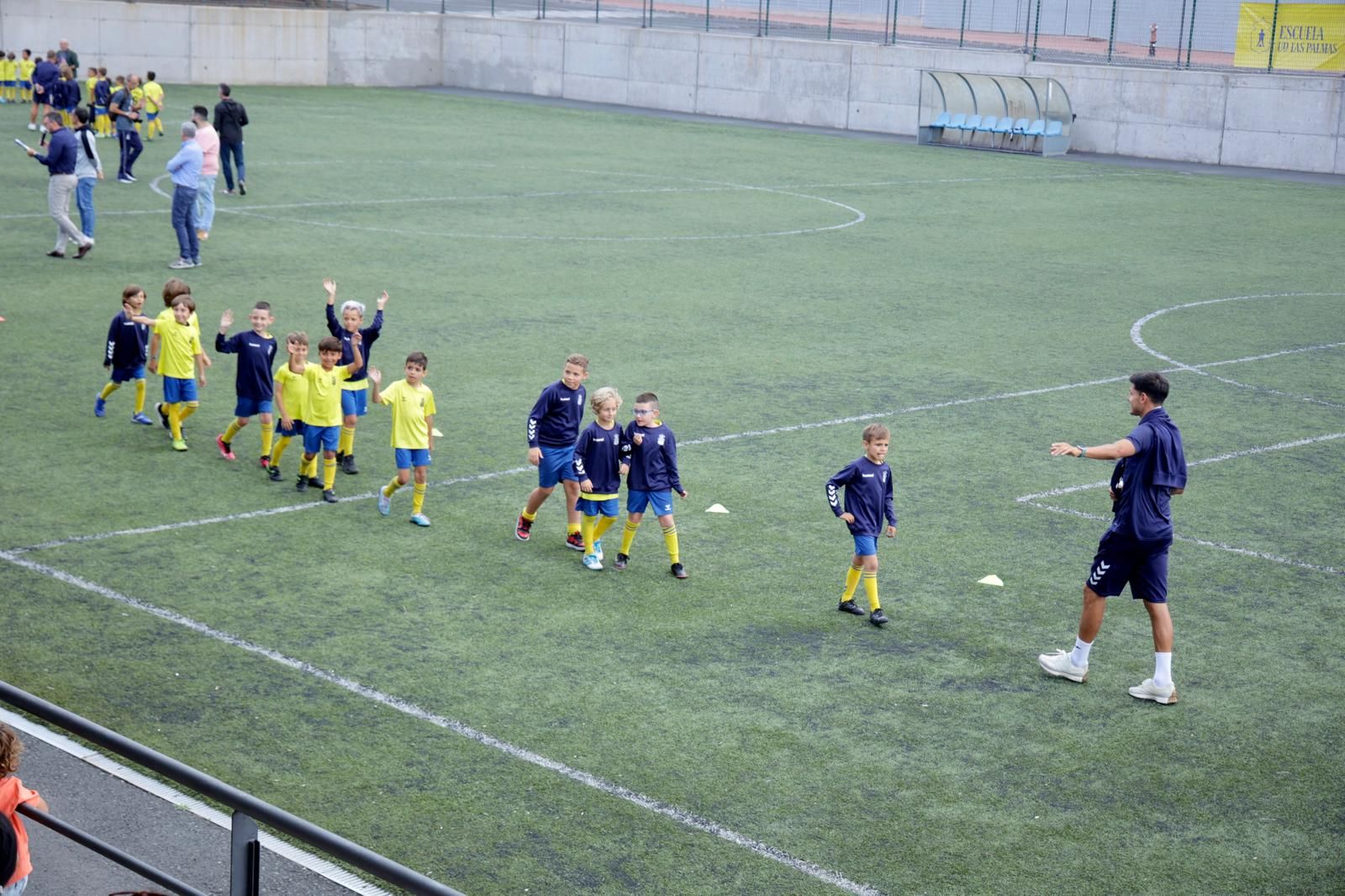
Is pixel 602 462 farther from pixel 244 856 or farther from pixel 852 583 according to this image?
pixel 244 856

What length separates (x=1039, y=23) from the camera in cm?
5203

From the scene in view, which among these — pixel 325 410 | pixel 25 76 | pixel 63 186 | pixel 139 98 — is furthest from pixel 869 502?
pixel 25 76

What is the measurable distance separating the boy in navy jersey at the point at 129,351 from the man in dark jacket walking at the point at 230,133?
1575cm

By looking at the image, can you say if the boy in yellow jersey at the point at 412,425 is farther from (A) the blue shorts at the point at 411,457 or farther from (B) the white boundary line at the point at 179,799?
(B) the white boundary line at the point at 179,799

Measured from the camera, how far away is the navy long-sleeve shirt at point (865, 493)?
1107 centimetres

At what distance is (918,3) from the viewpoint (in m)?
58.0

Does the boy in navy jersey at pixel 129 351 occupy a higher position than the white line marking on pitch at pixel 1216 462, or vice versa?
the boy in navy jersey at pixel 129 351

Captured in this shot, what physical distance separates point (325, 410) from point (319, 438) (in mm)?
279

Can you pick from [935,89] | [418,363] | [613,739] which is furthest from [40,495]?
[935,89]

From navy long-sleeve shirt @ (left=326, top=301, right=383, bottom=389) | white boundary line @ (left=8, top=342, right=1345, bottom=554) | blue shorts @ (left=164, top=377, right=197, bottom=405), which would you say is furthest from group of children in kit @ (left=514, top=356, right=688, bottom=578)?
blue shorts @ (left=164, top=377, right=197, bottom=405)

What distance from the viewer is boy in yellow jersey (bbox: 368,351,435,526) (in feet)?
41.8

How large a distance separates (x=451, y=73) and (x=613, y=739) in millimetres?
53964

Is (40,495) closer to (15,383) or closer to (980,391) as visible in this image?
(15,383)

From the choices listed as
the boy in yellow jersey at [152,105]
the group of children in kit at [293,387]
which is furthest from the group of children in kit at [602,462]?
the boy in yellow jersey at [152,105]
